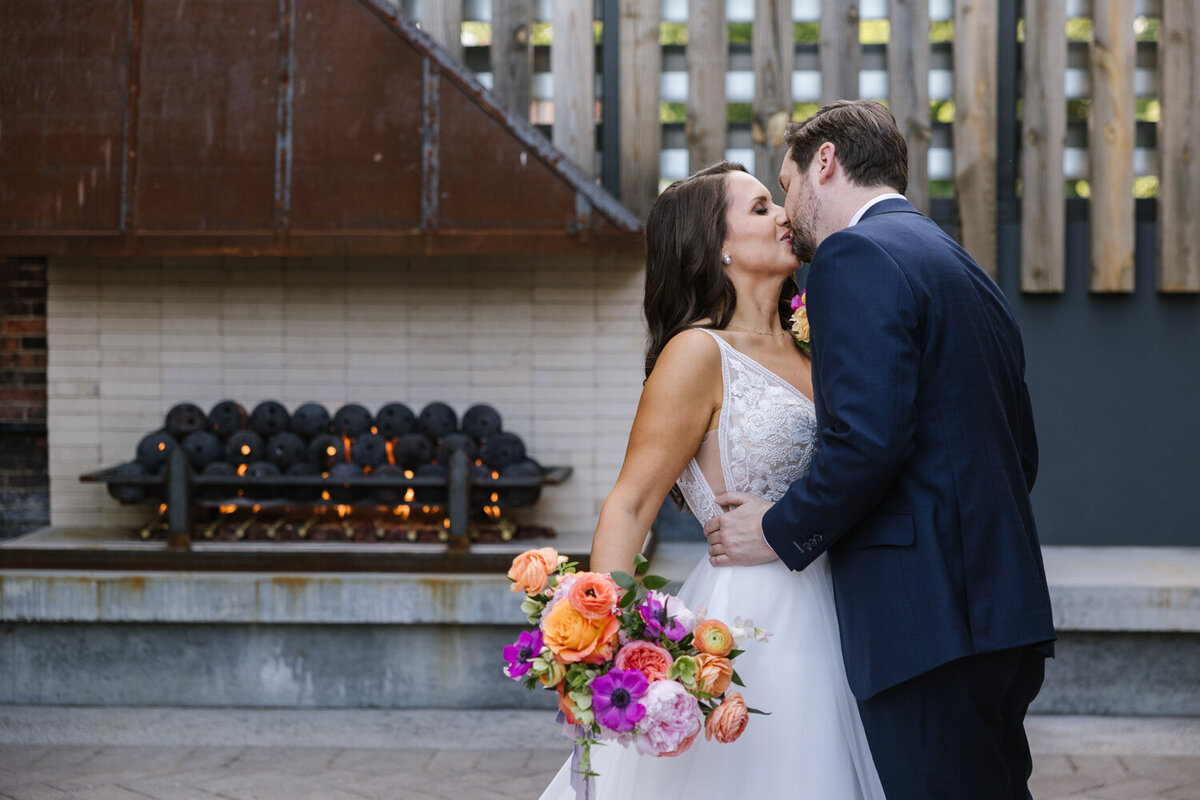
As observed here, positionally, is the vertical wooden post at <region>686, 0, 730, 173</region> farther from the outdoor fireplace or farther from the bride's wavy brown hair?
the bride's wavy brown hair

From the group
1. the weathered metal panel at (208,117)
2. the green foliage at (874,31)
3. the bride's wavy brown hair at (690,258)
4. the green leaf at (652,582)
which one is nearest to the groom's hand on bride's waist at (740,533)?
the green leaf at (652,582)

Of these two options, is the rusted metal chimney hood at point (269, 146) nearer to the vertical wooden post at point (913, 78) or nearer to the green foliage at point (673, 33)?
the green foliage at point (673, 33)

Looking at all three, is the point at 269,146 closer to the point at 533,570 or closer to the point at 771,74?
the point at 771,74

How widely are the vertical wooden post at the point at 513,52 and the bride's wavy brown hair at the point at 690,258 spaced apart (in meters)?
3.34

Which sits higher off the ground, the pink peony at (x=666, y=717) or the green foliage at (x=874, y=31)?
the green foliage at (x=874, y=31)

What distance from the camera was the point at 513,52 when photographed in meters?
5.71

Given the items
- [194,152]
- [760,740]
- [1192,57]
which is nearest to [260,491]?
[194,152]

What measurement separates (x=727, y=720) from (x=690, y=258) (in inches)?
41.3

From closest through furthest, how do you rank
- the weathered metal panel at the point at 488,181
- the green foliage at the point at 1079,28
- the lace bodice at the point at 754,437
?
1. the lace bodice at the point at 754,437
2. the weathered metal panel at the point at 488,181
3. the green foliage at the point at 1079,28

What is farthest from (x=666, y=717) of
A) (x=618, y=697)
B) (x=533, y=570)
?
(x=533, y=570)

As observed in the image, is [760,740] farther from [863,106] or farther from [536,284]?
[536,284]

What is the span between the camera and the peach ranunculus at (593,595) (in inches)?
74.0

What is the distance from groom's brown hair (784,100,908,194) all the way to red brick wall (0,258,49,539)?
4988 millimetres

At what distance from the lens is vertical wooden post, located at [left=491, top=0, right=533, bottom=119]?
5.70 metres
